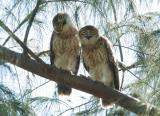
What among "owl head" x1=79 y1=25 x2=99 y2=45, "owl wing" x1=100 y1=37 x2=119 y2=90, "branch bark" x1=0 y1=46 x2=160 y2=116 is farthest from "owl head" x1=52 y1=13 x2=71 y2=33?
"branch bark" x1=0 y1=46 x2=160 y2=116

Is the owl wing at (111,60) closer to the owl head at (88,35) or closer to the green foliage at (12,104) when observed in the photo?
the owl head at (88,35)

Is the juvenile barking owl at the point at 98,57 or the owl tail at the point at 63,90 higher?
the juvenile barking owl at the point at 98,57

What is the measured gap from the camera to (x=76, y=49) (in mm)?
4363

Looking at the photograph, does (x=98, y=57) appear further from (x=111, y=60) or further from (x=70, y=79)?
(x=70, y=79)

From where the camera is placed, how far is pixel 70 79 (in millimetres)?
3166

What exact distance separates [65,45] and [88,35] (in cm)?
33

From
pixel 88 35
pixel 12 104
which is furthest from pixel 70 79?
pixel 88 35

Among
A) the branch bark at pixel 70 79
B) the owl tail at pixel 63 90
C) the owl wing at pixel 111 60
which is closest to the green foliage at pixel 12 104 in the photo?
the branch bark at pixel 70 79

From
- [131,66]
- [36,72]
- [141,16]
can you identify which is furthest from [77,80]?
[141,16]

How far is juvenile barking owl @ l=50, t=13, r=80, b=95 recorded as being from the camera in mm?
4203

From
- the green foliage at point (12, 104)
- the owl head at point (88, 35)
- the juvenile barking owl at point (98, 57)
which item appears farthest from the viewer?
the juvenile barking owl at point (98, 57)

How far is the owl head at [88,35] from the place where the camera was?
4010mm

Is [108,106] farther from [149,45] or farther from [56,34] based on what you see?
[56,34]

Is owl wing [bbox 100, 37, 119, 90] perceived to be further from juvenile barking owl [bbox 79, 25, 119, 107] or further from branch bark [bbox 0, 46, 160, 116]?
branch bark [bbox 0, 46, 160, 116]
